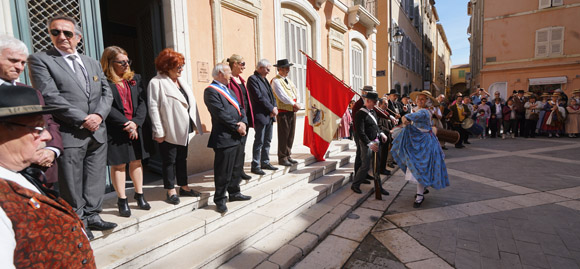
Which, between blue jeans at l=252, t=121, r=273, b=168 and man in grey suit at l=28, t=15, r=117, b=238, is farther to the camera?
blue jeans at l=252, t=121, r=273, b=168

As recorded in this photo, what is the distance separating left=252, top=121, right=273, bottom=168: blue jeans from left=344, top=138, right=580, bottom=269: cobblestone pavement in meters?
2.02

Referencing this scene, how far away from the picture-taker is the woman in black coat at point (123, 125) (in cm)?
288

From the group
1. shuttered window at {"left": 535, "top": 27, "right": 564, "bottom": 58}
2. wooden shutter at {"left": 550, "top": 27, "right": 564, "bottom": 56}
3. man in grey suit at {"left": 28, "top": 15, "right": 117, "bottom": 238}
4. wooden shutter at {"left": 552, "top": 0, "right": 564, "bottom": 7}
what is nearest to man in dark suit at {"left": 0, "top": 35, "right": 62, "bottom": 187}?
man in grey suit at {"left": 28, "top": 15, "right": 117, "bottom": 238}

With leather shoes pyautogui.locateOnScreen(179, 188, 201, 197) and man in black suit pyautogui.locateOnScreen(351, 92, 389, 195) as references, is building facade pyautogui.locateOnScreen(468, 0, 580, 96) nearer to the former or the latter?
man in black suit pyautogui.locateOnScreen(351, 92, 389, 195)

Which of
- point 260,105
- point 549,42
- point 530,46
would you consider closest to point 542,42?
point 549,42

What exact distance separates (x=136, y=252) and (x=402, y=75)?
18.6m

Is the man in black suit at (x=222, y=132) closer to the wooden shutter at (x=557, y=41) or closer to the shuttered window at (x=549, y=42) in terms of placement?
the shuttered window at (x=549, y=42)

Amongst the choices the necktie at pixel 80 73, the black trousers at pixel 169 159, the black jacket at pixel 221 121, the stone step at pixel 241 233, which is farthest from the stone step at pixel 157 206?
the necktie at pixel 80 73

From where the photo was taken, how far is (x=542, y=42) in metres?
17.3

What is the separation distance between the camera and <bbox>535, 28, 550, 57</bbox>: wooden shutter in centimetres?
1716

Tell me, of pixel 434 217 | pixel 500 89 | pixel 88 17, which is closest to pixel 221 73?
pixel 88 17

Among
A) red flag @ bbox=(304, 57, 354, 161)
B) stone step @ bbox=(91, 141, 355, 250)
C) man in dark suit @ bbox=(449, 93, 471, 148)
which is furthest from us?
man in dark suit @ bbox=(449, 93, 471, 148)

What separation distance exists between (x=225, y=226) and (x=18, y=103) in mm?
2449

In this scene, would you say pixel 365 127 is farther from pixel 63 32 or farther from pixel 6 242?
pixel 6 242
